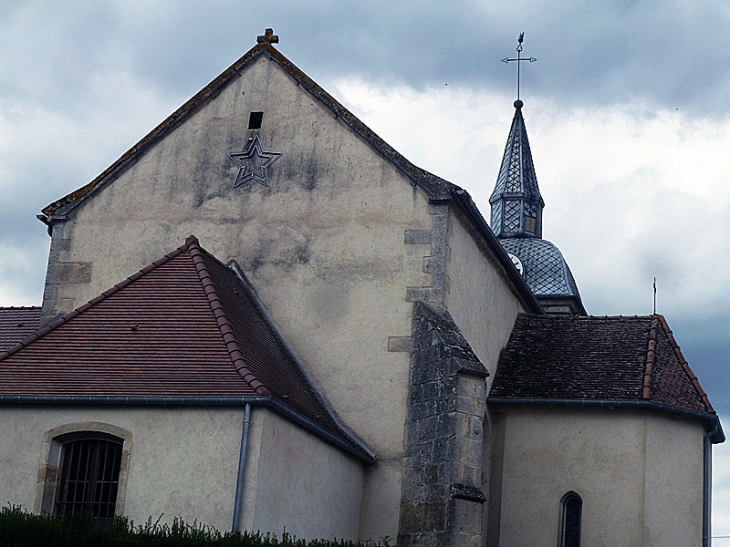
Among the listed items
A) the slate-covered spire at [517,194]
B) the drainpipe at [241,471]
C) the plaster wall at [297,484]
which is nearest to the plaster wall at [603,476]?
the plaster wall at [297,484]

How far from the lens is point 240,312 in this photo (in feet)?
59.5

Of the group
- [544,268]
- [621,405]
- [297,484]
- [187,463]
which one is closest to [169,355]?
[187,463]

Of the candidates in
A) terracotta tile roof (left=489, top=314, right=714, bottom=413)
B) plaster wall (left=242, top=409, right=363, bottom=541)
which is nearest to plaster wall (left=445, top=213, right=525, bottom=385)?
terracotta tile roof (left=489, top=314, right=714, bottom=413)

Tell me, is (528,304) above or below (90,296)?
above

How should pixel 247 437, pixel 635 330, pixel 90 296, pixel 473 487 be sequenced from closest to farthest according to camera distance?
1. pixel 247 437
2. pixel 473 487
3. pixel 90 296
4. pixel 635 330

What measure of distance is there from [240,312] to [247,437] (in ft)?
11.0

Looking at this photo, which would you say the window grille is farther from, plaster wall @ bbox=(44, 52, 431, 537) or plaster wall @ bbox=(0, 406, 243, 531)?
plaster wall @ bbox=(44, 52, 431, 537)

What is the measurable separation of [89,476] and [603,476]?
914 cm

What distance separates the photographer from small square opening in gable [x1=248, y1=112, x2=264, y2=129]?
20672mm

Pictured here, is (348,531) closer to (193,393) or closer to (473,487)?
(473,487)

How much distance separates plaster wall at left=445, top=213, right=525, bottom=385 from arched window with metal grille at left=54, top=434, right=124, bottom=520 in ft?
20.4

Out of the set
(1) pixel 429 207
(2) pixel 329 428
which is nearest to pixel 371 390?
(2) pixel 329 428

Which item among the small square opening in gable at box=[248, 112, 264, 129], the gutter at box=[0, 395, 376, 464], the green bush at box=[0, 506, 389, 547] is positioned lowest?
the green bush at box=[0, 506, 389, 547]

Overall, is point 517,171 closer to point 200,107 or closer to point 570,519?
point 200,107
